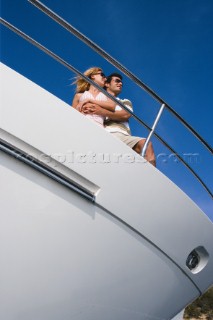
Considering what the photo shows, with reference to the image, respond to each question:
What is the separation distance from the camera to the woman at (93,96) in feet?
7.80

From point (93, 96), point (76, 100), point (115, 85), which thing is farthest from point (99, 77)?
point (93, 96)

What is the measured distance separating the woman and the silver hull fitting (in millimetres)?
673

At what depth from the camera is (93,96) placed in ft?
8.21

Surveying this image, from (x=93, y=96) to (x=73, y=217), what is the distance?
1.22 meters

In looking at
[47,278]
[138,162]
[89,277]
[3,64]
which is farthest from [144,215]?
[3,64]

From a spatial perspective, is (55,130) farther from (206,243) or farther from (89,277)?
(206,243)

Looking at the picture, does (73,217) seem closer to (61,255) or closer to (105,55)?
(61,255)

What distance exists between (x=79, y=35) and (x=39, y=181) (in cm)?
99

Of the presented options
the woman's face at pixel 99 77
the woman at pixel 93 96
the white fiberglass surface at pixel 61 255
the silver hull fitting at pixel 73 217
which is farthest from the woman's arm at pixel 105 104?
the white fiberglass surface at pixel 61 255

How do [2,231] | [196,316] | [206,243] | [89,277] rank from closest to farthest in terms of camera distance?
[2,231]
[89,277]
[206,243]
[196,316]

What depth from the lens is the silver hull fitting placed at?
148 cm

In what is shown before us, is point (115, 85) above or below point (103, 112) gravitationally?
above

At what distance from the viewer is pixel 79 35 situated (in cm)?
195

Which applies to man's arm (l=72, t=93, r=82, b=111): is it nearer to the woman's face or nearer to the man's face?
the woman's face
